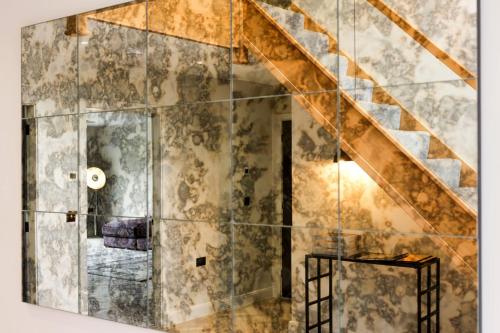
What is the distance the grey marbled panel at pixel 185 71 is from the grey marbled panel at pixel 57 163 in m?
0.60

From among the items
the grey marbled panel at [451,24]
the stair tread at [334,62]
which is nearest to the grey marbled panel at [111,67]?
the stair tread at [334,62]

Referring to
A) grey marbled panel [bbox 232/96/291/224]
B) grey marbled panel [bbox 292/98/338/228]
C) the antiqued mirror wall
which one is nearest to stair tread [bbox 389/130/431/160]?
the antiqued mirror wall

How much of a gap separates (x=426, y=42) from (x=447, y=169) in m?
0.41

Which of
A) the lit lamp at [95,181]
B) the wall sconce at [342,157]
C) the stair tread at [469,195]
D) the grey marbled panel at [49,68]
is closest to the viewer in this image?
the stair tread at [469,195]

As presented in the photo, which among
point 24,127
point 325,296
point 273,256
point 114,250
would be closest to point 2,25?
point 24,127

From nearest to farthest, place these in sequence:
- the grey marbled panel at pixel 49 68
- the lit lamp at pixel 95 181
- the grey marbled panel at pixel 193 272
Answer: the grey marbled panel at pixel 193 272, the lit lamp at pixel 95 181, the grey marbled panel at pixel 49 68

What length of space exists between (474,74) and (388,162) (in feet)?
1.26

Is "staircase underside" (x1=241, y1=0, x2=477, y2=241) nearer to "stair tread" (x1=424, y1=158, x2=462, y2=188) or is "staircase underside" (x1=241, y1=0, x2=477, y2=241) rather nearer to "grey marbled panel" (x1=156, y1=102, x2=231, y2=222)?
"stair tread" (x1=424, y1=158, x2=462, y2=188)

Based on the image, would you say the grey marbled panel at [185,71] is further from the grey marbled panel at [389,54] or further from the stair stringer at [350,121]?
the grey marbled panel at [389,54]

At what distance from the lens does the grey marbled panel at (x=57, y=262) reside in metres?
2.96

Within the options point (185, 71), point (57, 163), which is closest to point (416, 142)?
point (185, 71)

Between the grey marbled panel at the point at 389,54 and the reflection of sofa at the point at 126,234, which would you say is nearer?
the grey marbled panel at the point at 389,54

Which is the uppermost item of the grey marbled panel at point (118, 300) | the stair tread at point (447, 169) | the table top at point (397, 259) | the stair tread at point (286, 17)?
the stair tread at point (286, 17)

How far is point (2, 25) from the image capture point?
338 cm
